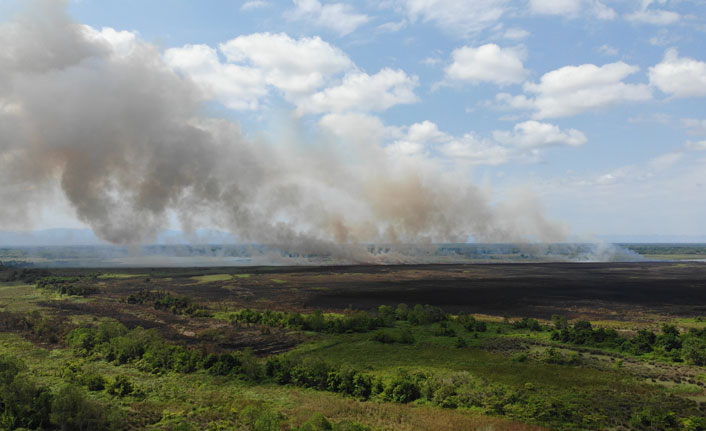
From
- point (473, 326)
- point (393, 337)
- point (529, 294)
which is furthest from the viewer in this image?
point (529, 294)

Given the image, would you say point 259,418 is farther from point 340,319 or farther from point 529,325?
point 529,325

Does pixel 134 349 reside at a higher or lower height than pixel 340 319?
higher

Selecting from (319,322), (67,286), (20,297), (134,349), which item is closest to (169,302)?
(319,322)

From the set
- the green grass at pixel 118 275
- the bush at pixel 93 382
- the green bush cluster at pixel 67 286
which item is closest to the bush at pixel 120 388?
the bush at pixel 93 382

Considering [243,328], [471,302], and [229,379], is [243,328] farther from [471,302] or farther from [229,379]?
[471,302]

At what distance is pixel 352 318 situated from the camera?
189ft

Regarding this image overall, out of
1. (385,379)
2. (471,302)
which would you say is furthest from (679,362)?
(471,302)

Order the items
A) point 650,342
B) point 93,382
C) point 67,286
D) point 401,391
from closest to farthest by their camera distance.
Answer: point 401,391 < point 93,382 < point 650,342 < point 67,286

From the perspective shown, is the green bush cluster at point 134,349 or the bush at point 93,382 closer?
the bush at point 93,382

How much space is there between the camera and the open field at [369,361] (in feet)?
96.8

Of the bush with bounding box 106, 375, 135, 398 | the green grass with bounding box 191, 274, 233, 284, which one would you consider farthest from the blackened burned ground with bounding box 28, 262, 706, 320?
the bush with bounding box 106, 375, 135, 398

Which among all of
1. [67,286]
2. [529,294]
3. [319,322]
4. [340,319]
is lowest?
[529,294]

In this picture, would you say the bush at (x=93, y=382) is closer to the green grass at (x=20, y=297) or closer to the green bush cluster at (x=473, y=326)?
the green bush cluster at (x=473, y=326)

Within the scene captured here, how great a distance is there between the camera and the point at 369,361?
4259 centimetres
